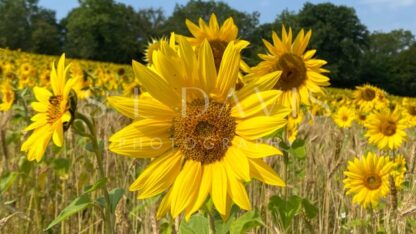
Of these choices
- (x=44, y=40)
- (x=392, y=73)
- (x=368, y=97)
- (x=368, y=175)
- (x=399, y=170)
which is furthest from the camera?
(x=44, y=40)

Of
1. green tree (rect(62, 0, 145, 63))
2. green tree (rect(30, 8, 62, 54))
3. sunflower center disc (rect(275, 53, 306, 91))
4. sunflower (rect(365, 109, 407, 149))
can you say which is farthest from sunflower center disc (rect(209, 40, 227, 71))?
green tree (rect(30, 8, 62, 54))

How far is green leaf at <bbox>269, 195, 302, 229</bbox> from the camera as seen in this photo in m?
1.77

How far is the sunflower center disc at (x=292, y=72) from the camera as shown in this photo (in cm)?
232

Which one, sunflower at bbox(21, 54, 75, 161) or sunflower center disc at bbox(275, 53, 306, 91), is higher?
sunflower center disc at bbox(275, 53, 306, 91)

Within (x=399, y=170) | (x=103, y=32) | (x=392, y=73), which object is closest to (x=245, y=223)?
(x=399, y=170)

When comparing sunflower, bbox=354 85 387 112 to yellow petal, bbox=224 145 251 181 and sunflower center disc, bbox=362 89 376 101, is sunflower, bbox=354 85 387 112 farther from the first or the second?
yellow petal, bbox=224 145 251 181

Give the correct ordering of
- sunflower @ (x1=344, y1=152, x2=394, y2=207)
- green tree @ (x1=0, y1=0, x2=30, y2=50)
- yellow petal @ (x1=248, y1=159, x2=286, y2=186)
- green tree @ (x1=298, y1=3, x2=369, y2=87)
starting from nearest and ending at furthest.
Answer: yellow petal @ (x1=248, y1=159, x2=286, y2=186), sunflower @ (x1=344, y1=152, x2=394, y2=207), green tree @ (x1=298, y1=3, x2=369, y2=87), green tree @ (x1=0, y1=0, x2=30, y2=50)

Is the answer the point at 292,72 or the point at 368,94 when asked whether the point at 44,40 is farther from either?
the point at 292,72

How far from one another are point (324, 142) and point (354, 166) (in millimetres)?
1452

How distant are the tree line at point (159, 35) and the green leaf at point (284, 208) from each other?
23.7 meters

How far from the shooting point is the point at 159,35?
1394 inches

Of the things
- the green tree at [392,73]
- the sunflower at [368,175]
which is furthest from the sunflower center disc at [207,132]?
the green tree at [392,73]

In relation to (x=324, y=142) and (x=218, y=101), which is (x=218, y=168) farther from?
(x=324, y=142)

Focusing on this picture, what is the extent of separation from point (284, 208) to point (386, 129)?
9.17 ft
